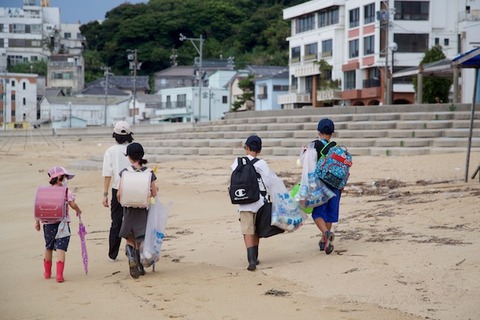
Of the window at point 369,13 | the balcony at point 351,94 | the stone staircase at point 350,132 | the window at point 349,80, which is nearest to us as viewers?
the stone staircase at point 350,132

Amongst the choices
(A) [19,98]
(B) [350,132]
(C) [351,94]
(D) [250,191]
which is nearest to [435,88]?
(B) [350,132]

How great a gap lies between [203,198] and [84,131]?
3597cm

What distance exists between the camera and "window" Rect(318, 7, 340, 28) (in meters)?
Result: 51.4

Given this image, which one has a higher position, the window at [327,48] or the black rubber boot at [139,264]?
the window at [327,48]

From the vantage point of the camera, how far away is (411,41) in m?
46.0

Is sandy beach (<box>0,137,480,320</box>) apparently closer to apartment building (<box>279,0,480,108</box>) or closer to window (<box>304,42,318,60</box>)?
apartment building (<box>279,0,480,108</box>)

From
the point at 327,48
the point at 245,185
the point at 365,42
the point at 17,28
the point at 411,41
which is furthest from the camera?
the point at 17,28

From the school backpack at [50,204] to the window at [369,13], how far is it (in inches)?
1595

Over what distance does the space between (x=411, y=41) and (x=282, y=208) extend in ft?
128

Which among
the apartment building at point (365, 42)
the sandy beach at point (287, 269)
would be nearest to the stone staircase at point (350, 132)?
the sandy beach at point (287, 269)

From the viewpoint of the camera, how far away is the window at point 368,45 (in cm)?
4719

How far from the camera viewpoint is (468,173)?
14789mm

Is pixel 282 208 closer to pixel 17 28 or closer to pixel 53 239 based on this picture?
pixel 53 239

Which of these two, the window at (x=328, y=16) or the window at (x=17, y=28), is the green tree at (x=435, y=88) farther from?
the window at (x=17, y=28)
